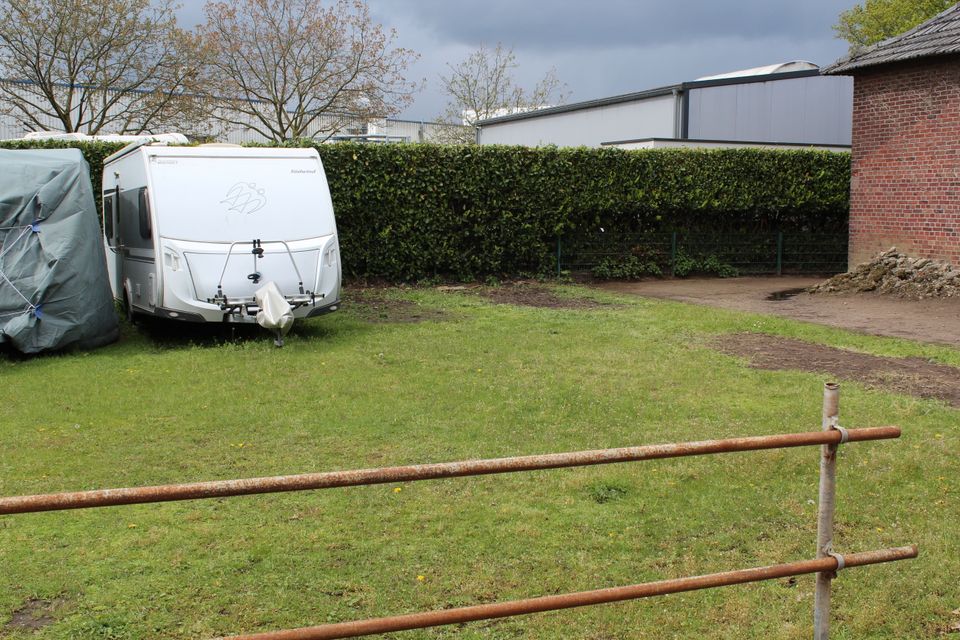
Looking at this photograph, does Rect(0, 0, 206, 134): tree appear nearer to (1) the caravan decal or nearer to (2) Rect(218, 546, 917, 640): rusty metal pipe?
(1) the caravan decal

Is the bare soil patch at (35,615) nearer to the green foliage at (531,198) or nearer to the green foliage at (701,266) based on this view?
the green foliage at (531,198)

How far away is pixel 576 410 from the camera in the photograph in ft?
27.2

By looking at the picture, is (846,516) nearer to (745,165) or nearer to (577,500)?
(577,500)

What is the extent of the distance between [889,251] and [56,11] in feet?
76.8

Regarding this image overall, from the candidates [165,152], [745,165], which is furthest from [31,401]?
[745,165]

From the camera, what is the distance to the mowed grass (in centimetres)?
446

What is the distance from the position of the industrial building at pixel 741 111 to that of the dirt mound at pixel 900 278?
20.3ft

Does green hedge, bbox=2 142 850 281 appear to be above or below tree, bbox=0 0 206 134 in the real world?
below

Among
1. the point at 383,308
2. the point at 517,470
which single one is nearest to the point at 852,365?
the point at 383,308

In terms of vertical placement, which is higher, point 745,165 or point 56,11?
point 56,11

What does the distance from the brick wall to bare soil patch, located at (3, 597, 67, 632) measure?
1669cm

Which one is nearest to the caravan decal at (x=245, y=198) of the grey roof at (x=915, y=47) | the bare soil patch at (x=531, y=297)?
the bare soil patch at (x=531, y=297)

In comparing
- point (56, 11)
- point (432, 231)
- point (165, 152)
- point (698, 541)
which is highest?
point (56, 11)

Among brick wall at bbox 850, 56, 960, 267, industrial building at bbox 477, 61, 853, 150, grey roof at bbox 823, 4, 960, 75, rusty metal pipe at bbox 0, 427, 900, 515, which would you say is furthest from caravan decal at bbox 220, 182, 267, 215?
industrial building at bbox 477, 61, 853, 150
